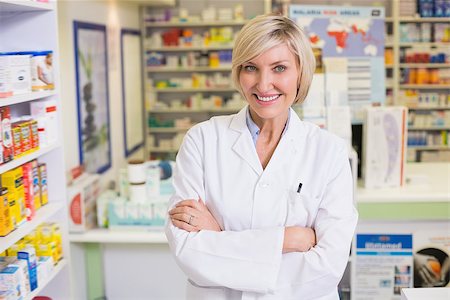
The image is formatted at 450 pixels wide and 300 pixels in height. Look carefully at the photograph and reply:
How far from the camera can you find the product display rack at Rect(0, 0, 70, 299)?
8.51 ft

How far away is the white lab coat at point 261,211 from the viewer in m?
1.66

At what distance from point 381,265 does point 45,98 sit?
6.51 feet

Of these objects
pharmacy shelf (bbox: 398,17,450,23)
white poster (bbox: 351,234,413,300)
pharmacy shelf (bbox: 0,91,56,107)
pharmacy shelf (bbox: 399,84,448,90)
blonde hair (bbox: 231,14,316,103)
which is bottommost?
white poster (bbox: 351,234,413,300)

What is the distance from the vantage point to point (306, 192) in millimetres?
1739

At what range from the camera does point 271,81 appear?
5.45 ft

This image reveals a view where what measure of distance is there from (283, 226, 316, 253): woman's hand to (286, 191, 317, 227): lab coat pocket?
31mm

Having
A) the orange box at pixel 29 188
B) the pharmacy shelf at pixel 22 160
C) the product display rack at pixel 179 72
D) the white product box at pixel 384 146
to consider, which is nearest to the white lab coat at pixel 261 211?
the pharmacy shelf at pixel 22 160

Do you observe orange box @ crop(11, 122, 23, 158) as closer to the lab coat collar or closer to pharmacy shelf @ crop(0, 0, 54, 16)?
pharmacy shelf @ crop(0, 0, 54, 16)

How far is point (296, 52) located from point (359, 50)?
83.1 inches

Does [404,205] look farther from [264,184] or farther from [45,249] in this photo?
[45,249]

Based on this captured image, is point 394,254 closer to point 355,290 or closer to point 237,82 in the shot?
point 355,290

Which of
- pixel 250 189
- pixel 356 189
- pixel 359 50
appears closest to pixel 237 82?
pixel 250 189

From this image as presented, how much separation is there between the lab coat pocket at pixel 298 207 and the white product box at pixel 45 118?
141cm

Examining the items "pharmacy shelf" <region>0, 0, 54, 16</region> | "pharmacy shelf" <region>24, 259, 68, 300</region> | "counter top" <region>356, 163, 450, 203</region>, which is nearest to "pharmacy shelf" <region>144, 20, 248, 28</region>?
"counter top" <region>356, 163, 450, 203</region>
